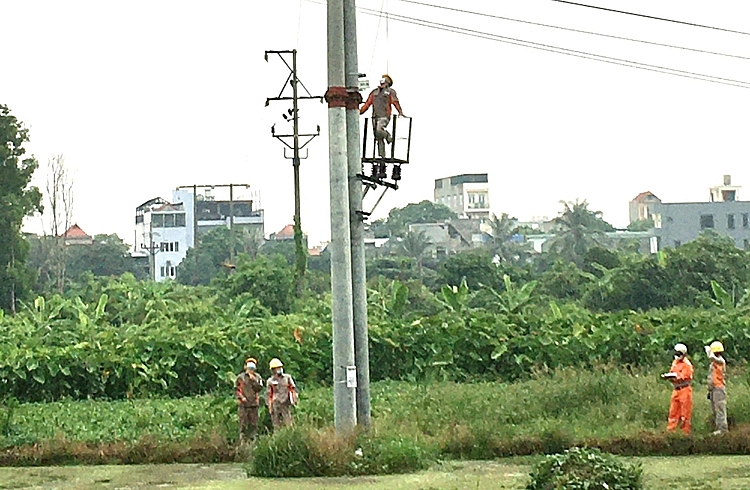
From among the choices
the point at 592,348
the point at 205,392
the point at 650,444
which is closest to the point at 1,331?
the point at 205,392

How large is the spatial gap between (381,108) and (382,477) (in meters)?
5.23

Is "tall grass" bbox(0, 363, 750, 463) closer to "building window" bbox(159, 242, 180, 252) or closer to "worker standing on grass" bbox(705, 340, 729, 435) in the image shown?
"worker standing on grass" bbox(705, 340, 729, 435)

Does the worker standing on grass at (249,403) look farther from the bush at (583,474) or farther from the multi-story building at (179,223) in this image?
the multi-story building at (179,223)

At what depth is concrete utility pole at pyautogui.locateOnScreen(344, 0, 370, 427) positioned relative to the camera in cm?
1548

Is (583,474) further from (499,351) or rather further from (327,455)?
(499,351)

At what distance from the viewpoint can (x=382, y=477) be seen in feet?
45.0

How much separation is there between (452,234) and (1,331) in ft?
173

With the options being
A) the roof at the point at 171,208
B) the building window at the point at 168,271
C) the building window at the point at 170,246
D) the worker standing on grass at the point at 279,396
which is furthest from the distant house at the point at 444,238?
the worker standing on grass at the point at 279,396

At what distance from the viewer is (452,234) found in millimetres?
79438

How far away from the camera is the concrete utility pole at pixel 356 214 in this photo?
1548cm

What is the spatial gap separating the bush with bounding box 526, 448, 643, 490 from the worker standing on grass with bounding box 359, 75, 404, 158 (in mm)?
6205

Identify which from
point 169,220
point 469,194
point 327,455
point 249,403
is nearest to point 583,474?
point 327,455

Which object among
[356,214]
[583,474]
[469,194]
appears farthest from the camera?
[469,194]

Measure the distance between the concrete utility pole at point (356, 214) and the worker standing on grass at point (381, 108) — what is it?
33 cm
